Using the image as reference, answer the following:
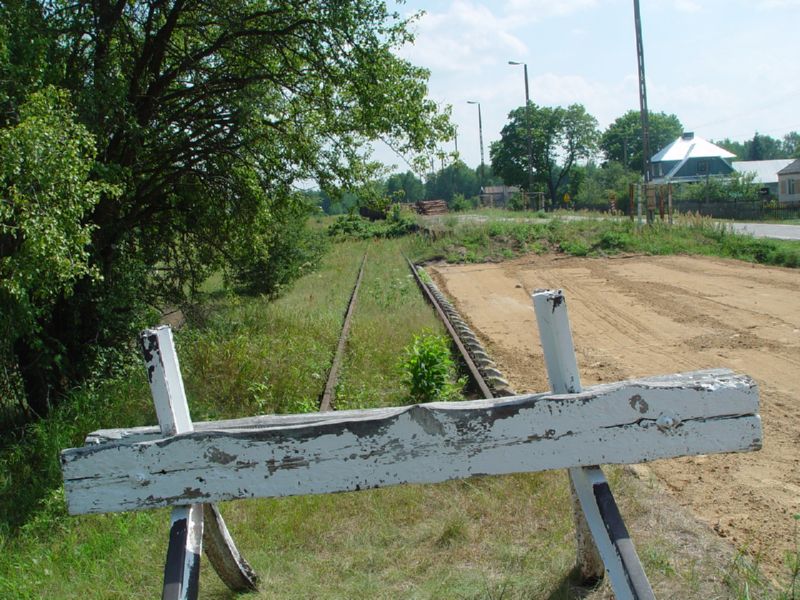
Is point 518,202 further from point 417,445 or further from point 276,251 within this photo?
point 417,445

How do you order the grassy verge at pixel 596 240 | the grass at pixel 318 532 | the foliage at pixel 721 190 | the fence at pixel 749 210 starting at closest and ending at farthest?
1. the grass at pixel 318 532
2. the grassy verge at pixel 596 240
3. the fence at pixel 749 210
4. the foliage at pixel 721 190

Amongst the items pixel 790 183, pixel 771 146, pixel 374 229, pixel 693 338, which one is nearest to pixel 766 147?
pixel 771 146

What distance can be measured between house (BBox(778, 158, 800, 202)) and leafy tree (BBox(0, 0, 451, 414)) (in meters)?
60.8

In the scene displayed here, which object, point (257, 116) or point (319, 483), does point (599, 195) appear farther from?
point (319, 483)

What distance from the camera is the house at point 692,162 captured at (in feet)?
282

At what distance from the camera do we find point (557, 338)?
8.25 ft

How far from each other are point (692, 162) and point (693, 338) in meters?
82.8

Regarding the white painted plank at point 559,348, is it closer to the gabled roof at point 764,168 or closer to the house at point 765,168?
the house at point 765,168

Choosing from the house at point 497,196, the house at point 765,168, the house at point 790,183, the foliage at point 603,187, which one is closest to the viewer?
the house at point 790,183

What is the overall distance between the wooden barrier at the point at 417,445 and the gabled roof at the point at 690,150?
300 feet

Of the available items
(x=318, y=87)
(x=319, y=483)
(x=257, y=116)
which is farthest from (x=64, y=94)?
(x=319, y=483)

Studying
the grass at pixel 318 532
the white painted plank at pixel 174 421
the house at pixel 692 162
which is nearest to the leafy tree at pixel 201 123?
the grass at pixel 318 532

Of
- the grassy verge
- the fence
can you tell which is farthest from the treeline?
the fence

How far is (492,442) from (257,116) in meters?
8.91
